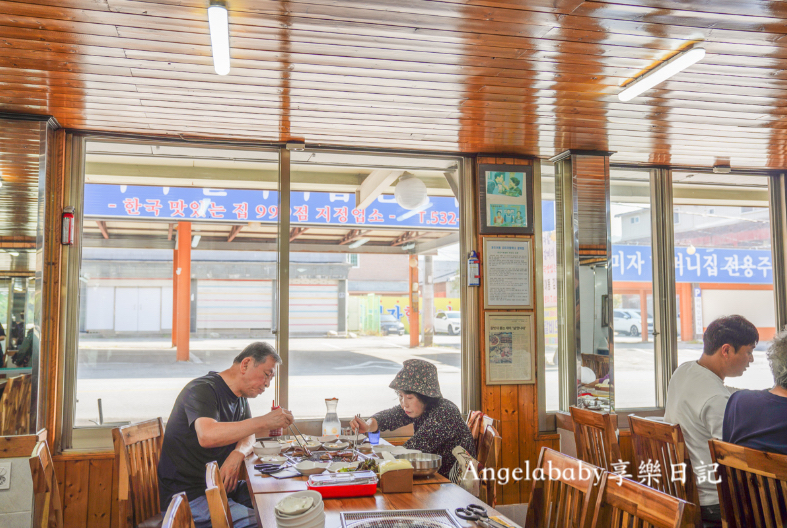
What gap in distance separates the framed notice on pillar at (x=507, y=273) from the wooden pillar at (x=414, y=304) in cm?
55

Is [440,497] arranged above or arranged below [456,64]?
below

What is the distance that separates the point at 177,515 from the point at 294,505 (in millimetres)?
416

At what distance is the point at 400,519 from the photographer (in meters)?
1.99

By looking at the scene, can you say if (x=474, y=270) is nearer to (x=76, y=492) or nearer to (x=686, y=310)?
(x=686, y=310)

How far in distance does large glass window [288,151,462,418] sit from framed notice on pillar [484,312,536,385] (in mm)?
253

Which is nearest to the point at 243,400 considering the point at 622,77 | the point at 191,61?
the point at 191,61

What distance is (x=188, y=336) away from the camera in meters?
4.25

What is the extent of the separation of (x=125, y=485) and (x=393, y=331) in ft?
7.57

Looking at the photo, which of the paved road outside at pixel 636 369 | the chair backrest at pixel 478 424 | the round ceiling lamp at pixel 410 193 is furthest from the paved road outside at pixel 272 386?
the paved road outside at pixel 636 369

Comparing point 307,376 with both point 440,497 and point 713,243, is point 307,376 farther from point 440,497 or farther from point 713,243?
point 713,243

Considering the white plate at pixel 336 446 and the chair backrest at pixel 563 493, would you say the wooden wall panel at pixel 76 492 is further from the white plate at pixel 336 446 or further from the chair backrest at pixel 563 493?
the chair backrest at pixel 563 493

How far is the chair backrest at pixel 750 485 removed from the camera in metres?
2.10

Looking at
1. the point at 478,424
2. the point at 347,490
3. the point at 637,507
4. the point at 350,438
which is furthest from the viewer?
the point at 478,424

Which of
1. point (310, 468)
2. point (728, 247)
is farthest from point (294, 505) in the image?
point (728, 247)
